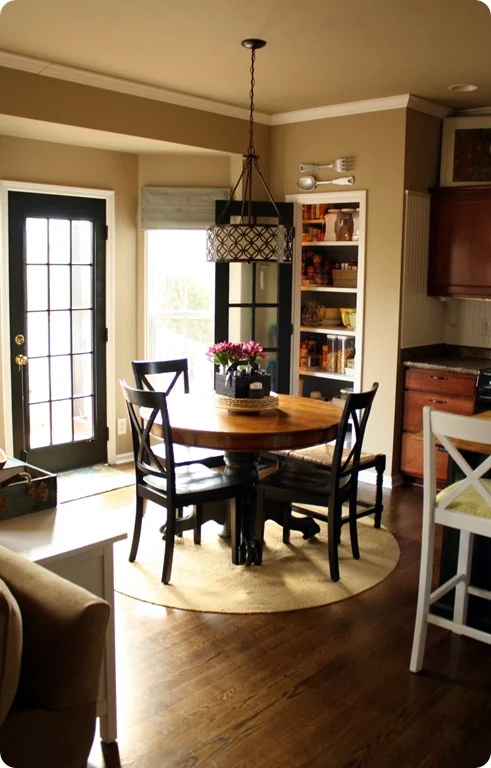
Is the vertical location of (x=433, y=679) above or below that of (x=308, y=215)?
below

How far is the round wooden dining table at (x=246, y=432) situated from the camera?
363 centimetres

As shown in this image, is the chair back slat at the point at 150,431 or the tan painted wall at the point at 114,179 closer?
the chair back slat at the point at 150,431

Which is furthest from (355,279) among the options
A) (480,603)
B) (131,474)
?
(480,603)

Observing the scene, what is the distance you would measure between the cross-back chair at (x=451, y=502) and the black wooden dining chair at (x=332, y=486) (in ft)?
2.55

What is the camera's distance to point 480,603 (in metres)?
3.23

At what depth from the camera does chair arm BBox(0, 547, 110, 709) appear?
6.13 feet

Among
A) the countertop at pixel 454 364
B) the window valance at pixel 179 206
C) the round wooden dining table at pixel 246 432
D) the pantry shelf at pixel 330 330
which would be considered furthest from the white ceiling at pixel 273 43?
the round wooden dining table at pixel 246 432

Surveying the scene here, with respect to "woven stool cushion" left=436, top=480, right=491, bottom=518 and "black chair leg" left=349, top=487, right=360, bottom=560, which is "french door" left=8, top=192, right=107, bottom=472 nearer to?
"black chair leg" left=349, top=487, right=360, bottom=560

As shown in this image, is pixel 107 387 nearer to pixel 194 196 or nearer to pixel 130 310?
pixel 130 310

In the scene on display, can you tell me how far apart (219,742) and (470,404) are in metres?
3.26

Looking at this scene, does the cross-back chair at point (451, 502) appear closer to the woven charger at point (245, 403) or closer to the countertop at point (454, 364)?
the woven charger at point (245, 403)

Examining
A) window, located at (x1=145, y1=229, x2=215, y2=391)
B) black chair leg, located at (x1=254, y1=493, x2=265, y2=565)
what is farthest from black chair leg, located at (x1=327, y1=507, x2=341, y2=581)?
window, located at (x1=145, y1=229, x2=215, y2=391)

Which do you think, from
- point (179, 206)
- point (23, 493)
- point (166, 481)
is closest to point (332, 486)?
point (166, 481)

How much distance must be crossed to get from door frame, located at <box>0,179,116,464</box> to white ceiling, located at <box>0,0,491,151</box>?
980 millimetres
